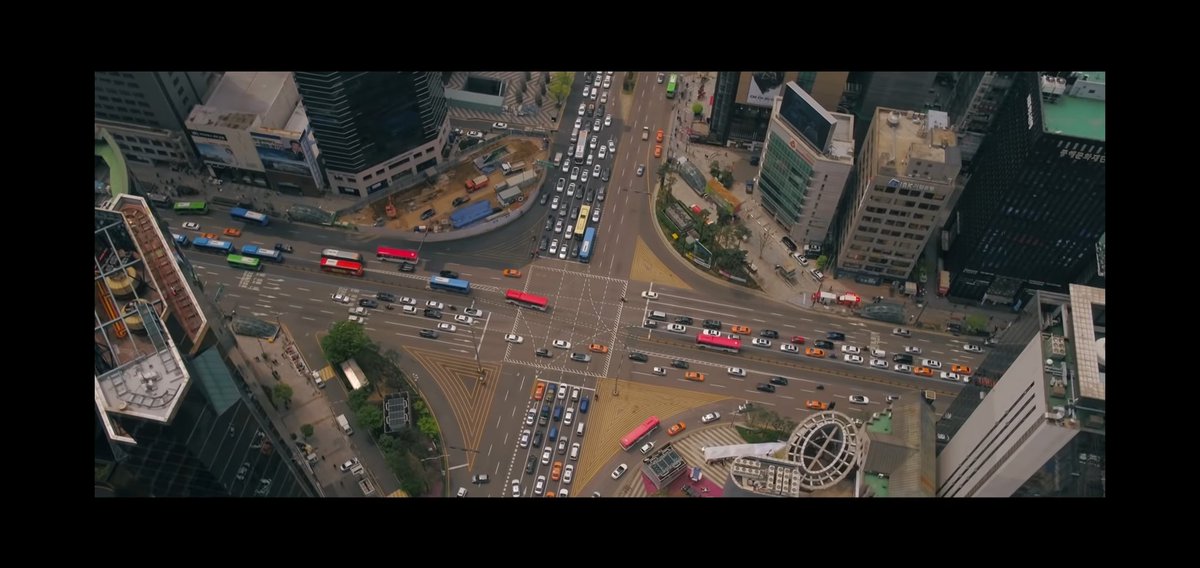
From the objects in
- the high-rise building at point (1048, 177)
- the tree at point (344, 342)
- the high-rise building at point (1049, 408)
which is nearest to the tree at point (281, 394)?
the tree at point (344, 342)

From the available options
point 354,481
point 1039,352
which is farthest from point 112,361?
point 1039,352

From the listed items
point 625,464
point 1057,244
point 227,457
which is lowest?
point 227,457

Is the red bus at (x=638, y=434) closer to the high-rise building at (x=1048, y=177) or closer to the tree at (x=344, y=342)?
the tree at (x=344, y=342)

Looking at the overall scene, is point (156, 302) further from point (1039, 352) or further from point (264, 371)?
point (1039, 352)

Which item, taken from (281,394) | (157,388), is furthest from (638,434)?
(157,388)

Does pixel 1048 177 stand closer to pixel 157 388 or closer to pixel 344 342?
pixel 344 342

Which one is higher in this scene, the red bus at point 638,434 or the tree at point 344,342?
the tree at point 344,342

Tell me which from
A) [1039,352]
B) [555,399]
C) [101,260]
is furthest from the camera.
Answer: [555,399]
